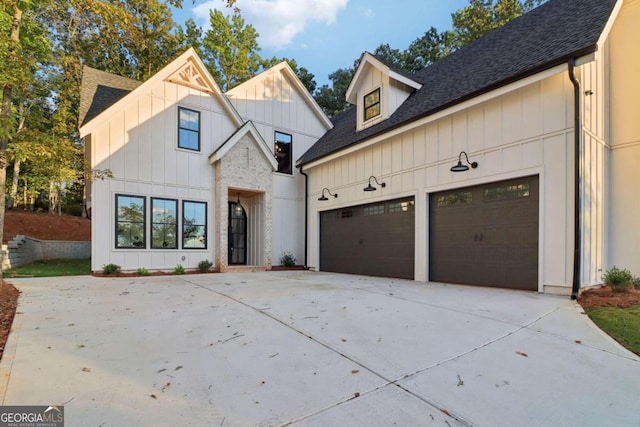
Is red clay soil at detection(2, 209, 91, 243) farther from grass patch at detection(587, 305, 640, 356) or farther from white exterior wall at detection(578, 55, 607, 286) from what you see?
white exterior wall at detection(578, 55, 607, 286)

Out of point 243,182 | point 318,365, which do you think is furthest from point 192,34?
point 318,365

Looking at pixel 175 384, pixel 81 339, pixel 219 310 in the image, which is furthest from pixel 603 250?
pixel 81 339

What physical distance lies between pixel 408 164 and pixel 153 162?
8347 mm

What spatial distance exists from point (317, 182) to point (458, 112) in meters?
6.46

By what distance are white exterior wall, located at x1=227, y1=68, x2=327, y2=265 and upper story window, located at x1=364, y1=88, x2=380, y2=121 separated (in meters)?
3.91

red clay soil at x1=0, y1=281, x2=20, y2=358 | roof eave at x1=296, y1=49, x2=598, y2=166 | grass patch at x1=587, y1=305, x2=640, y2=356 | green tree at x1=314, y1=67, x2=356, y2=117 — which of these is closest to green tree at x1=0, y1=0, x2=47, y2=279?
red clay soil at x1=0, y1=281, x2=20, y2=358

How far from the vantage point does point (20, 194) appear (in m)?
23.2

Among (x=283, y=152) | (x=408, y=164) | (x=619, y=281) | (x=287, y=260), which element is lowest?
(x=287, y=260)

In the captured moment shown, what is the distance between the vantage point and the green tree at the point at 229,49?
2502cm

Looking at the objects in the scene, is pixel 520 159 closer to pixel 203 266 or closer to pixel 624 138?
pixel 624 138

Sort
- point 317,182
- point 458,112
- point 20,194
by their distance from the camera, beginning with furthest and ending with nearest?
point 20,194 → point 317,182 → point 458,112

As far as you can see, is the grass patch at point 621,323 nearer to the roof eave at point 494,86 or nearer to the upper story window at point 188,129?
the roof eave at point 494,86

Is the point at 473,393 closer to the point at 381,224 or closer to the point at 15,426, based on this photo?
the point at 15,426

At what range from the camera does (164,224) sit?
11078mm
